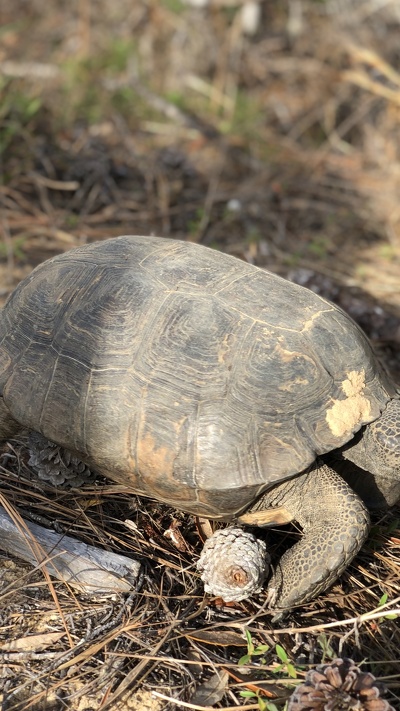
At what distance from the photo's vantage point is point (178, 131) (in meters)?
8.13

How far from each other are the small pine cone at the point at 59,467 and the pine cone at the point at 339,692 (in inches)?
60.3

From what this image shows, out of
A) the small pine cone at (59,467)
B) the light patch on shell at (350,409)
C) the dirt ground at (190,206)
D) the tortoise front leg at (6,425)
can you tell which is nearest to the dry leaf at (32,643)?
the dirt ground at (190,206)

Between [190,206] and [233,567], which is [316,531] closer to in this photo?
[233,567]

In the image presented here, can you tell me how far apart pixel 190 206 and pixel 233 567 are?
15.1ft

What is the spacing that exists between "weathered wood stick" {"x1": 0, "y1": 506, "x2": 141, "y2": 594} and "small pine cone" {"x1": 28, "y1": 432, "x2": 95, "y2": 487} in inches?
15.9

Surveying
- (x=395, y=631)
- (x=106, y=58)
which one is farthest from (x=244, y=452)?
(x=106, y=58)

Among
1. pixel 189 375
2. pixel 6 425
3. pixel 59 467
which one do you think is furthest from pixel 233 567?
pixel 6 425

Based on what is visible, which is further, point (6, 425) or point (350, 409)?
point (6, 425)

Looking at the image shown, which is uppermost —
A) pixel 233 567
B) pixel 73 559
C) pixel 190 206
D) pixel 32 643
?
pixel 190 206

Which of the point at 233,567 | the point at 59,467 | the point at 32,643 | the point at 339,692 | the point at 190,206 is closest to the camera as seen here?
the point at 339,692

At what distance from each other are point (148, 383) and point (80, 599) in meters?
0.98

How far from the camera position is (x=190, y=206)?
655cm

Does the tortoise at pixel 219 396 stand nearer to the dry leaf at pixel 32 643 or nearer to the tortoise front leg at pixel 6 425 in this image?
the tortoise front leg at pixel 6 425

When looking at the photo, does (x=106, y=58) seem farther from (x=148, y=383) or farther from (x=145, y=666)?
(x=145, y=666)
